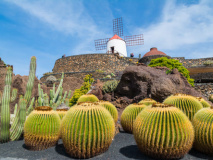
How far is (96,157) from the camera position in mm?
3895

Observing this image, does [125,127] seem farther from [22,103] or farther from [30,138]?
[22,103]

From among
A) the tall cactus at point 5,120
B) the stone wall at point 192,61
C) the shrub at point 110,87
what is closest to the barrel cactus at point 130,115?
the tall cactus at point 5,120

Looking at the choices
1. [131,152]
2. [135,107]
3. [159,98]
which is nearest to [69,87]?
[159,98]

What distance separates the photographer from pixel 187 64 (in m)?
31.7

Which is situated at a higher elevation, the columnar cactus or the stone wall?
the stone wall

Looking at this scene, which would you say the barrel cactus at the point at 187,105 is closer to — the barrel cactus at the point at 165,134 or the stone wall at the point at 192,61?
the barrel cactus at the point at 165,134

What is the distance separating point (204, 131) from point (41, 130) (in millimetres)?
3776

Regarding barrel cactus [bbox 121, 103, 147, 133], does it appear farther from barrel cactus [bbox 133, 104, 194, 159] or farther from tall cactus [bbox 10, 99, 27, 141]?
tall cactus [bbox 10, 99, 27, 141]

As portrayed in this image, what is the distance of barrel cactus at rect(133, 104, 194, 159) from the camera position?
354 centimetres

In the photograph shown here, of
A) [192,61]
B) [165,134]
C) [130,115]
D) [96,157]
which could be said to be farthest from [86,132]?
[192,61]

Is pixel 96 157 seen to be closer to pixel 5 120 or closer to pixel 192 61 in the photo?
pixel 5 120

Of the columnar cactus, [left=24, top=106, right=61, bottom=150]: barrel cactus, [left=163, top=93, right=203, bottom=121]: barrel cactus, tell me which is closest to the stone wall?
[left=163, top=93, right=203, bottom=121]: barrel cactus

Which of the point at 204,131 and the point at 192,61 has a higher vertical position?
the point at 192,61

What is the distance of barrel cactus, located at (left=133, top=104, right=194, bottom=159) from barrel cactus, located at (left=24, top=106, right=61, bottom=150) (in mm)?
2226
